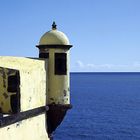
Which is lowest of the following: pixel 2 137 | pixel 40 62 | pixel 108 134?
pixel 108 134

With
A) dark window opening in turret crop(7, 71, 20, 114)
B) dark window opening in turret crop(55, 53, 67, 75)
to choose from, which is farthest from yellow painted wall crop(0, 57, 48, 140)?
dark window opening in turret crop(55, 53, 67, 75)

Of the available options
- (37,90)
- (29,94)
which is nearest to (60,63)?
(37,90)

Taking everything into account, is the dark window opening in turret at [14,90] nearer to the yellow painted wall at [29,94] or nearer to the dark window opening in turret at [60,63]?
the yellow painted wall at [29,94]

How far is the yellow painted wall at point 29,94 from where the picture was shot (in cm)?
1230

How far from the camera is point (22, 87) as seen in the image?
12453 mm

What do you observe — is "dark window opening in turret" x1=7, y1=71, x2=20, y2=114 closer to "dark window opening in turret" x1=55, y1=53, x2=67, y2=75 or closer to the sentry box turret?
the sentry box turret

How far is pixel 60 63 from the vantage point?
50.6ft

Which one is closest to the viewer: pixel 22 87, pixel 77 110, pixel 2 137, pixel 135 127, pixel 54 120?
pixel 2 137

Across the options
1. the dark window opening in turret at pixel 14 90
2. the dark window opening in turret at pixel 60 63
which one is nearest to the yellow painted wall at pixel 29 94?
the dark window opening in turret at pixel 14 90

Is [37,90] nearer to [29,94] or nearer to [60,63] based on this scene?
[29,94]

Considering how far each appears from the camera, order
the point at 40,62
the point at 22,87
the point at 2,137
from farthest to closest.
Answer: the point at 40,62 < the point at 22,87 < the point at 2,137

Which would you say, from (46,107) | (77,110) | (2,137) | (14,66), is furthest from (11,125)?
(77,110)

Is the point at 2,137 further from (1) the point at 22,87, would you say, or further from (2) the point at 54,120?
(2) the point at 54,120

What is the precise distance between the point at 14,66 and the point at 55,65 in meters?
2.90
